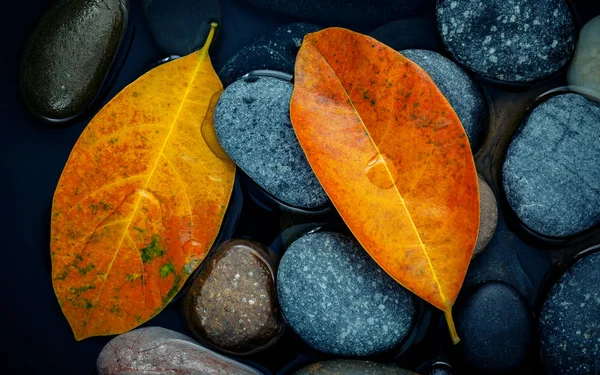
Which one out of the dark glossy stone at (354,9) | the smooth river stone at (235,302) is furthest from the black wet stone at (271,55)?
the smooth river stone at (235,302)

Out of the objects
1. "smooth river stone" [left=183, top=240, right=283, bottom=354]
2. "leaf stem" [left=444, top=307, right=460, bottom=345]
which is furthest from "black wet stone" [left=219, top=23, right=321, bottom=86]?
"leaf stem" [left=444, top=307, right=460, bottom=345]

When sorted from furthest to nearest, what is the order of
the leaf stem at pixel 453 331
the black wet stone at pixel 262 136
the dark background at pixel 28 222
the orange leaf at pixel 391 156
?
the dark background at pixel 28 222 < the black wet stone at pixel 262 136 < the leaf stem at pixel 453 331 < the orange leaf at pixel 391 156

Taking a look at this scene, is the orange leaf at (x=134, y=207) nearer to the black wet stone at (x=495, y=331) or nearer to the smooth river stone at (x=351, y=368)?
the smooth river stone at (x=351, y=368)

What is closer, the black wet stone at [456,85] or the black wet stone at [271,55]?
the black wet stone at [456,85]

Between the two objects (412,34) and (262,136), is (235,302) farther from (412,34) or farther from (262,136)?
(412,34)

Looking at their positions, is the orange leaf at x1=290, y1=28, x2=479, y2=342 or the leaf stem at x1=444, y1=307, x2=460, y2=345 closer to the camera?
the orange leaf at x1=290, y1=28, x2=479, y2=342

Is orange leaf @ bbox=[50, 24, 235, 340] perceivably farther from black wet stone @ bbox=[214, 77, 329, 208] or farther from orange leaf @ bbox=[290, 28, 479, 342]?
orange leaf @ bbox=[290, 28, 479, 342]
